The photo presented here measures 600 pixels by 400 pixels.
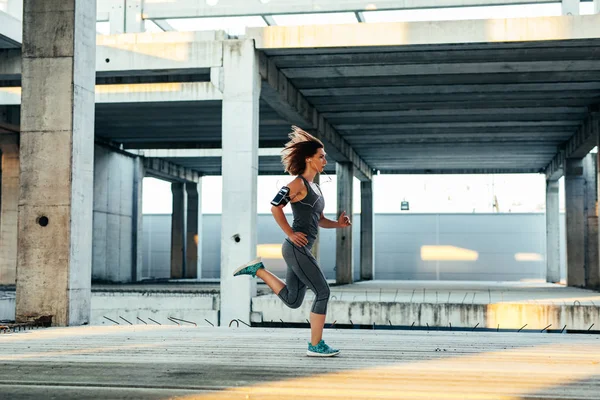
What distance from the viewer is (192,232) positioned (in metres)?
40.5

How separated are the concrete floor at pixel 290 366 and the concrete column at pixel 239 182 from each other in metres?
9.15

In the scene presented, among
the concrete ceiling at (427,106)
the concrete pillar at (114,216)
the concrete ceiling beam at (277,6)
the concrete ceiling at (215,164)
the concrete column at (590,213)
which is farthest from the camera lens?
the concrete ceiling at (215,164)

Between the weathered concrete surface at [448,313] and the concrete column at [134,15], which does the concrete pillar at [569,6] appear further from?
the weathered concrete surface at [448,313]

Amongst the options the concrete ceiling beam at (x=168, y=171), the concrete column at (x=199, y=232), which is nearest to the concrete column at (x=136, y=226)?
the concrete ceiling beam at (x=168, y=171)

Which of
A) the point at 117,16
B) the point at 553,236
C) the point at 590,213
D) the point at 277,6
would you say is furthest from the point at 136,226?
the point at 553,236

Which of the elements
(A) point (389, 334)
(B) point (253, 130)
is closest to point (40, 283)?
(A) point (389, 334)

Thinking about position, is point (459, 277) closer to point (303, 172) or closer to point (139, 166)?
point (139, 166)

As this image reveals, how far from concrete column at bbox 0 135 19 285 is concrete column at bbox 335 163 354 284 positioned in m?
12.7

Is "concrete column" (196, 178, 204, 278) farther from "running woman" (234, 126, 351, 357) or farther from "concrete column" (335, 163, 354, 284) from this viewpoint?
"running woman" (234, 126, 351, 357)

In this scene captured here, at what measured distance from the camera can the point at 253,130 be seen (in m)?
17.5

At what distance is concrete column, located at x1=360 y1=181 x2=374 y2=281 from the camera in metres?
37.6

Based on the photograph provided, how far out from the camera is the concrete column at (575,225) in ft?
98.1

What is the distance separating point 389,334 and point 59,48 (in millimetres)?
5233

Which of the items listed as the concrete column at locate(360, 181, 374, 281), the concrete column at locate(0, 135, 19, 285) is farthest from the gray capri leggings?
the concrete column at locate(360, 181, 374, 281)
